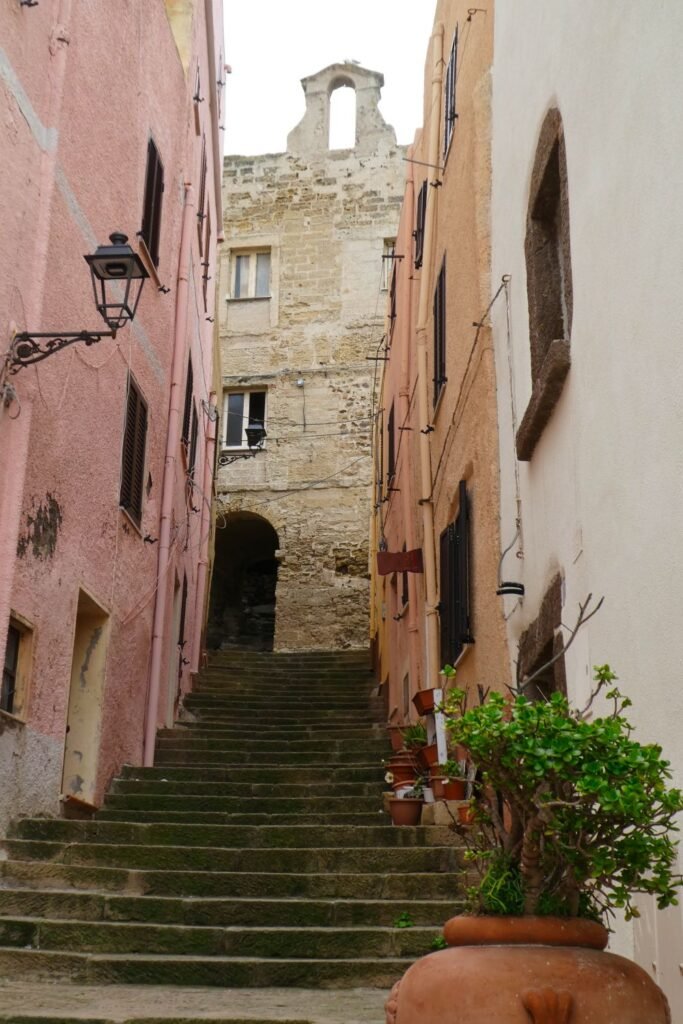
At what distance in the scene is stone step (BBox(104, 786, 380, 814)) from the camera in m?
9.77

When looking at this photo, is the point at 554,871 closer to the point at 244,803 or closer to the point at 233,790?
the point at 244,803

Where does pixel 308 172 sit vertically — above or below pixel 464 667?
above

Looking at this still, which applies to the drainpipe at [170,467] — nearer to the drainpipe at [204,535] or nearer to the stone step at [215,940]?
the drainpipe at [204,535]

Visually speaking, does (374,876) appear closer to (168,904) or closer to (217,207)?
(168,904)

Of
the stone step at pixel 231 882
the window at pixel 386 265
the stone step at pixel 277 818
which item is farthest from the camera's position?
the window at pixel 386 265

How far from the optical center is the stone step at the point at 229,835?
8461 millimetres

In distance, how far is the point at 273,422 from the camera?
893 inches

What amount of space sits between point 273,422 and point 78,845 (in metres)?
15.1

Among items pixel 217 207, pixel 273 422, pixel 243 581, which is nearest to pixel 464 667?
pixel 217 207

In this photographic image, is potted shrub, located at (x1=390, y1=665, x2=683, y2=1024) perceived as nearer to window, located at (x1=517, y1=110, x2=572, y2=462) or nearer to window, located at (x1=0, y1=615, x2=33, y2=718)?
window, located at (x1=517, y1=110, x2=572, y2=462)

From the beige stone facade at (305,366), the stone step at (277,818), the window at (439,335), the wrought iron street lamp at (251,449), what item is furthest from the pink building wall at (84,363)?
the wrought iron street lamp at (251,449)

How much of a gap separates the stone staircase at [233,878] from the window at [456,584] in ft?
4.69

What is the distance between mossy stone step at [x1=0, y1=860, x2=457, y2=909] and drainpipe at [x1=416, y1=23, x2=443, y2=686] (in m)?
3.04

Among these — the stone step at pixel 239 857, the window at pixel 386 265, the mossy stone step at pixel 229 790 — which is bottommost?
the stone step at pixel 239 857
